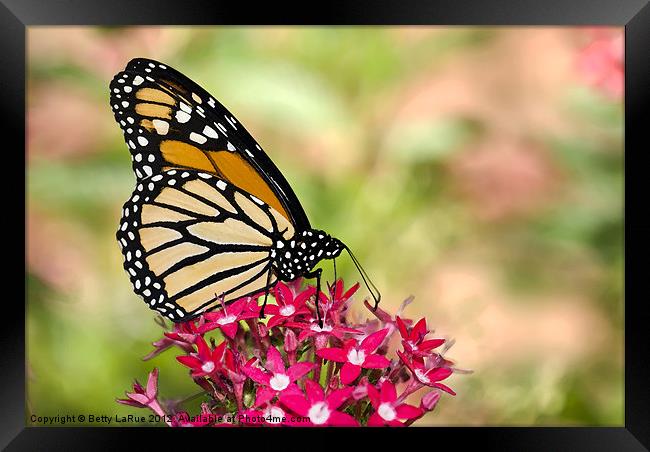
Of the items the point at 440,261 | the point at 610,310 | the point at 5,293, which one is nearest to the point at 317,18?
the point at 440,261

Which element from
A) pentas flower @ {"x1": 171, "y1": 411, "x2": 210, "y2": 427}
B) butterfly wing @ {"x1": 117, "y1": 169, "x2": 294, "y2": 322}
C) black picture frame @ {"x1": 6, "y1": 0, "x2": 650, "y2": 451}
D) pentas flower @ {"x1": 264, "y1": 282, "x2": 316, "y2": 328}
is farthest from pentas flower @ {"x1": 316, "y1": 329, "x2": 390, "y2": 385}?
butterfly wing @ {"x1": 117, "y1": 169, "x2": 294, "y2": 322}

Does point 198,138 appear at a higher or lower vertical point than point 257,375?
higher

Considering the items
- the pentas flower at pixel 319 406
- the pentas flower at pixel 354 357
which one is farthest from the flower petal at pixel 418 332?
the pentas flower at pixel 319 406

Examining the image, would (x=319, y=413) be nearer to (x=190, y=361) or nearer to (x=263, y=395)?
(x=263, y=395)

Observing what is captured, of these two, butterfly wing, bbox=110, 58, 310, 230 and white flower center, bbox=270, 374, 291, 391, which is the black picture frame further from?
white flower center, bbox=270, 374, 291, 391

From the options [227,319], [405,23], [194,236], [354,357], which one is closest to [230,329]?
[227,319]

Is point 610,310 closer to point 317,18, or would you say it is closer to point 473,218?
point 473,218
